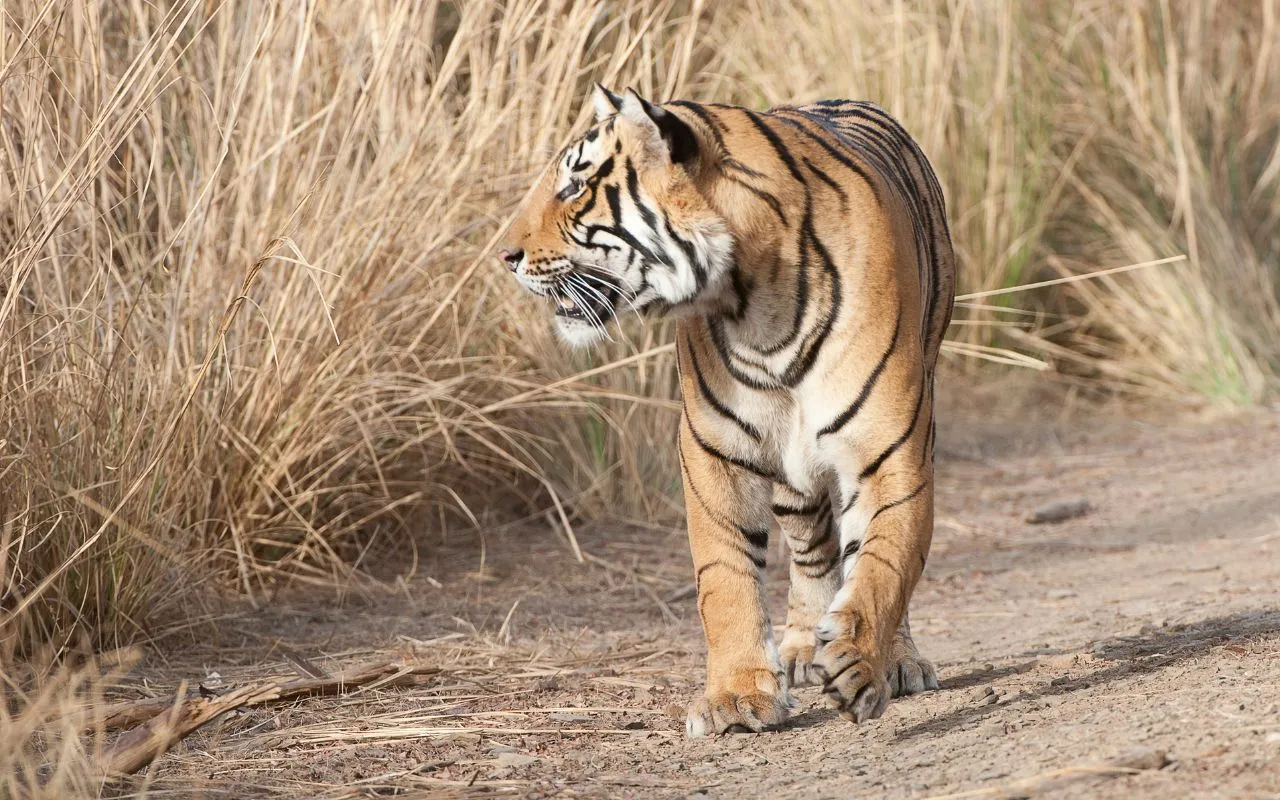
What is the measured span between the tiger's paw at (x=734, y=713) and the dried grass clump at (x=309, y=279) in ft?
4.01

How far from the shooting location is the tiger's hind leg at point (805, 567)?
3.54 meters

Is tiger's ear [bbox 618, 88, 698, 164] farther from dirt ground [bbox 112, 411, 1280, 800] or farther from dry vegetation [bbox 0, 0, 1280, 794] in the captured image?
dirt ground [bbox 112, 411, 1280, 800]

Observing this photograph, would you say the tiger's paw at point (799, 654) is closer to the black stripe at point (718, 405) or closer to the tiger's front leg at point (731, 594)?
the tiger's front leg at point (731, 594)

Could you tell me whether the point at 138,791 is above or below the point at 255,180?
below

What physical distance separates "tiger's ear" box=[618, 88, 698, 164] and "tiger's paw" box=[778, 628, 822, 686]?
4.19ft

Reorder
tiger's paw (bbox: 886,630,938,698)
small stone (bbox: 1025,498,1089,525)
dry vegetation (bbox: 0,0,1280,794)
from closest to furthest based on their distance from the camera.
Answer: tiger's paw (bbox: 886,630,938,698) → dry vegetation (bbox: 0,0,1280,794) → small stone (bbox: 1025,498,1089,525)

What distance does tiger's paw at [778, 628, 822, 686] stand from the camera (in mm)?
3658

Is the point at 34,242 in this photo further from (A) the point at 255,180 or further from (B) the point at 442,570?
(B) the point at 442,570

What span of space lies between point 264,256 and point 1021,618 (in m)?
2.30

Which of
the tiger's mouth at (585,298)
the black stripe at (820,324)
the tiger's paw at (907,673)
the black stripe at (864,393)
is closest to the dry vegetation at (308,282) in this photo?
the tiger's mouth at (585,298)

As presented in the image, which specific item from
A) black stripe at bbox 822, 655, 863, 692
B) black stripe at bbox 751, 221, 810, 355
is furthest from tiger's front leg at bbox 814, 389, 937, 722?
→ black stripe at bbox 751, 221, 810, 355

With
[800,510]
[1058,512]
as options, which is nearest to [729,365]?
[800,510]

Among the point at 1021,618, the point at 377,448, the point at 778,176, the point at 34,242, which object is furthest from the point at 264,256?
the point at 1021,618

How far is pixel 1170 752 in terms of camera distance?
7.92ft
